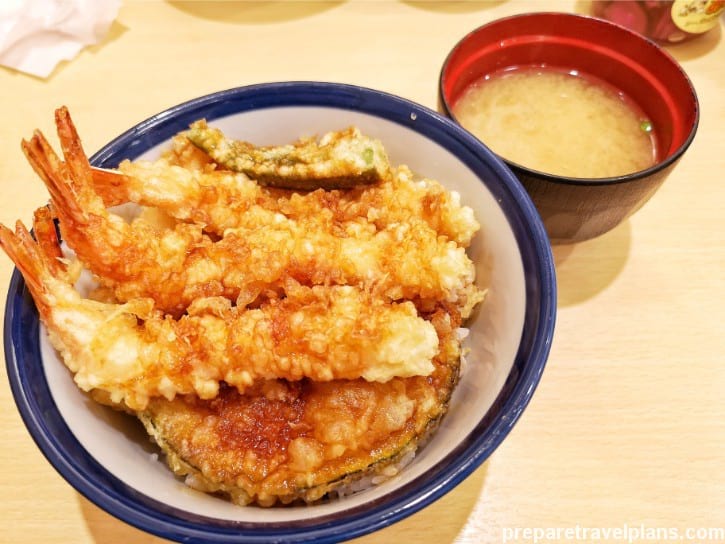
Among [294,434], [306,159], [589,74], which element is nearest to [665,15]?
[589,74]

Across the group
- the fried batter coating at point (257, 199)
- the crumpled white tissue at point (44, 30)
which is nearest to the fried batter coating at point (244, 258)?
the fried batter coating at point (257, 199)

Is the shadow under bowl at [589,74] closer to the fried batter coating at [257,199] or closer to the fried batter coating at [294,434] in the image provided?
the fried batter coating at [257,199]

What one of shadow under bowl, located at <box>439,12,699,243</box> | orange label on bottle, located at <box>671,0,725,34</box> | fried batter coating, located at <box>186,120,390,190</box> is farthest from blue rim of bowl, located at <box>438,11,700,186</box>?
orange label on bottle, located at <box>671,0,725,34</box>

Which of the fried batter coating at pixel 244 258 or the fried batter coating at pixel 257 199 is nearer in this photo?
the fried batter coating at pixel 244 258

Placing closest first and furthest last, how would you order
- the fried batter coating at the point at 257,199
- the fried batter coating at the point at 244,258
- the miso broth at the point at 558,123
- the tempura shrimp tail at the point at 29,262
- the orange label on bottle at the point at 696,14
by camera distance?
the tempura shrimp tail at the point at 29,262
the fried batter coating at the point at 244,258
the fried batter coating at the point at 257,199
the miso broth at the point at 558,123
the orange label on bottle at the point at 696,14

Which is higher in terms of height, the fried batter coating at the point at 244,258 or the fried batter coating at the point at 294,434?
the fried batter coating at the point at 244,258

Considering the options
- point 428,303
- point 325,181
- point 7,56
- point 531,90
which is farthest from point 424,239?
point 7,56

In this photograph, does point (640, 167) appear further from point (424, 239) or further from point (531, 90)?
point (424, 239)
